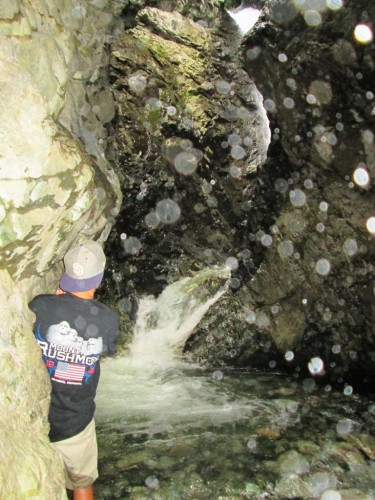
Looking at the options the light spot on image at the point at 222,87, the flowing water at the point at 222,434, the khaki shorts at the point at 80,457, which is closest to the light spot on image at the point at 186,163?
the light spot on image at the point at 222,87

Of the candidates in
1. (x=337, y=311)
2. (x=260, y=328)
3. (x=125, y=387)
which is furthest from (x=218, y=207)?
(x=125, y=387)

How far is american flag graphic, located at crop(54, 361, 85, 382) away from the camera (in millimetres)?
3293

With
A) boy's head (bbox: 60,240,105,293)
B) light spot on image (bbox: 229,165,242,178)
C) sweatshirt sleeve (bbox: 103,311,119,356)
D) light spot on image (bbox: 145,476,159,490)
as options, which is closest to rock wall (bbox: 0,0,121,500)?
boy's head (bbox: 60,240,105,293)

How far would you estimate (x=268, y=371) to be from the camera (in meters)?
8.02

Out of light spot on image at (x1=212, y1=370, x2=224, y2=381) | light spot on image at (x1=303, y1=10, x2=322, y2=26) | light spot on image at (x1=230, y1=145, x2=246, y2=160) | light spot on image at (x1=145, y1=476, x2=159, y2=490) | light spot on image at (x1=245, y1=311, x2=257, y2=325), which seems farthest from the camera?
light spot on image at (x1=230, y1=145, x2=246, y2=160)

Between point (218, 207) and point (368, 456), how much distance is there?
582 centimetres

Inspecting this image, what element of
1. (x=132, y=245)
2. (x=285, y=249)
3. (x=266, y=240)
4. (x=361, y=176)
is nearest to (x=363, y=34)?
(x=361, y=176)

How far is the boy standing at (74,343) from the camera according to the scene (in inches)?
127

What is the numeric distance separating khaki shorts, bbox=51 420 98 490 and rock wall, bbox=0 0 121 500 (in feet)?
1.12

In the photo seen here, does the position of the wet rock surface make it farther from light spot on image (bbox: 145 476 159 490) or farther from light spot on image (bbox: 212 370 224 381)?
light spot on image (bbox: 145 476 159 490)

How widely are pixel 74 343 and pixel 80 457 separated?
1.11 m

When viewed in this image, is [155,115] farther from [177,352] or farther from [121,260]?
[177,352]

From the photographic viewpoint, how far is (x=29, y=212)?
3.07m

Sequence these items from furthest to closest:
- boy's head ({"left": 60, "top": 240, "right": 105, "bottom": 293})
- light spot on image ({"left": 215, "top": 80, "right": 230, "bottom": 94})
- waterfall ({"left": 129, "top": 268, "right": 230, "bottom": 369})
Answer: light spot on image ({"left": 215, "top": 80, "right": 230, "bottom": 94}), waterfall ({"left": 129, "top": 268, "right": 230, "bottom": 369}), boy's head ({"left": 60, "top": 240, "right": 105, "bottom": 293})
